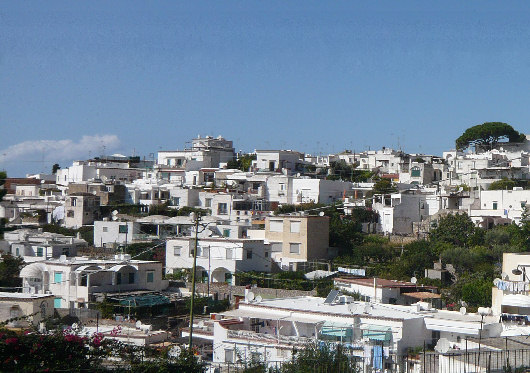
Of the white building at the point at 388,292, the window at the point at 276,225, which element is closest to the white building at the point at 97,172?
the window at the point at 276,225

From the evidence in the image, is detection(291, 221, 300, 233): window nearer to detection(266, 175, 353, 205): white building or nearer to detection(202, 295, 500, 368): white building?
detection(266, 175, 353, 205): white building

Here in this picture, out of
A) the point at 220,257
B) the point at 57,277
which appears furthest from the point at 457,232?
the point at 57,277

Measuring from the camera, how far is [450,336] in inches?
795

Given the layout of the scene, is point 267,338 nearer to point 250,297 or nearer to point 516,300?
point 250,297

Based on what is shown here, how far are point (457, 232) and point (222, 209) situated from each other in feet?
44.9

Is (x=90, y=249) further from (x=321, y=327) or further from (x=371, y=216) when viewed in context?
(x=321, y=327)

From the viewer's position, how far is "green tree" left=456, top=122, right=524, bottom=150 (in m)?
61.8

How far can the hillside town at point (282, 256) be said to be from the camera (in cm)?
1966

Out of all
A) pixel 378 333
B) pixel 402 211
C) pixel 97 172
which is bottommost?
pixel 378 333

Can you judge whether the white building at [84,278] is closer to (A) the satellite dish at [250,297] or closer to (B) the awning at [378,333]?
(A) the satellite dish at [250,297]

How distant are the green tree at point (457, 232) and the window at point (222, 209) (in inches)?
478

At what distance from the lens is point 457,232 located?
3631cm

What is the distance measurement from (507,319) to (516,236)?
545 inches

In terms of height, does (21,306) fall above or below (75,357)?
below
